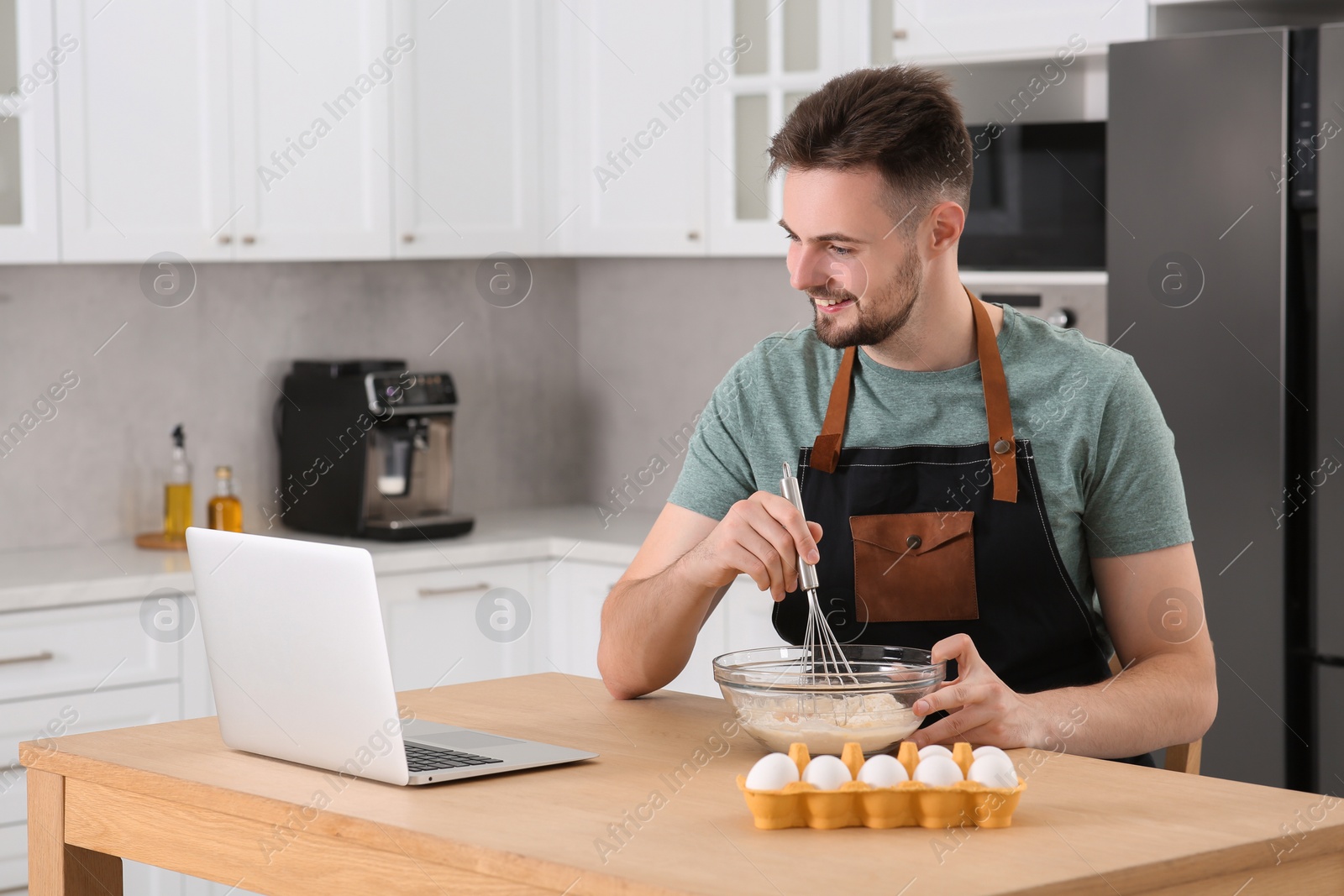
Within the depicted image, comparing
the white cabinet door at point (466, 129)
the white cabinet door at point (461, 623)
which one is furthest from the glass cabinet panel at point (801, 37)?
the white cabinet door at point (461, 623)

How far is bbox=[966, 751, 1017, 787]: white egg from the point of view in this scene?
1.27m

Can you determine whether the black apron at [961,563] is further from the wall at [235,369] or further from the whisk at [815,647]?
the wall at [235,369]

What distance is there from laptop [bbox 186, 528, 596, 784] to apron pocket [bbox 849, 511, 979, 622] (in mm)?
486

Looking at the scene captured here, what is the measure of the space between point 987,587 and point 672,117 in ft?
6.73

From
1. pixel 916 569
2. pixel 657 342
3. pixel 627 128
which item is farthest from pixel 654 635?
pixel 657 342

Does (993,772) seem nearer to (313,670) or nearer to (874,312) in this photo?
(313,670)

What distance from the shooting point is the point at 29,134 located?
314 centimetres

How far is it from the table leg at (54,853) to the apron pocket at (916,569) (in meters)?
0.85

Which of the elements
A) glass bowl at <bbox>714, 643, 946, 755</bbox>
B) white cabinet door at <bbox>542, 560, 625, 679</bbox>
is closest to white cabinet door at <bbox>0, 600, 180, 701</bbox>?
white cabinet door at <bbox>542, 560, 625, 679</bbox>

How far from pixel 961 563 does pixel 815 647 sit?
0.25m

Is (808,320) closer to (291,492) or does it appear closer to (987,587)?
(291,492)

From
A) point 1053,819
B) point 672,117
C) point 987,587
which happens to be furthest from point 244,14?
point 1053,819

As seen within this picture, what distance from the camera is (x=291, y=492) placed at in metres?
3.84

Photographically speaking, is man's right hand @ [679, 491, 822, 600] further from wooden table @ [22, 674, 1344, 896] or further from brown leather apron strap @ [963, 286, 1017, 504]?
brown leather apron strap @ [963, 286, 1017, 504]
